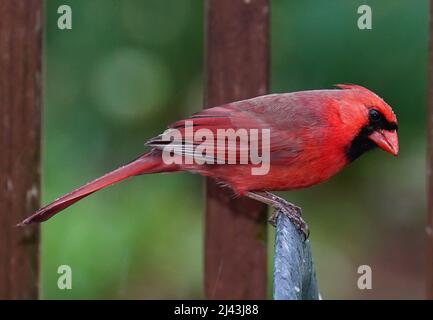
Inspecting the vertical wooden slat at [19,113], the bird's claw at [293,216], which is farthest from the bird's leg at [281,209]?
the vertical wooden slat at [19,113]

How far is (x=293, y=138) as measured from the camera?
296 cm

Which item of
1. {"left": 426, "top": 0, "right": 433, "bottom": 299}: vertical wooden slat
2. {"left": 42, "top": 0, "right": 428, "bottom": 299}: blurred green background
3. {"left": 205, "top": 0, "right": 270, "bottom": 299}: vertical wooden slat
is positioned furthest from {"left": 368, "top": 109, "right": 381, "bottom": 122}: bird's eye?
{"left": 42, "top": 0, "right": 428, "bottom": 299}: blurred green background

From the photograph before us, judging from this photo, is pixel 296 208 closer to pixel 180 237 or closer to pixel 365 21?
pixel 180 237

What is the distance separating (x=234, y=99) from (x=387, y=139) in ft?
1.73

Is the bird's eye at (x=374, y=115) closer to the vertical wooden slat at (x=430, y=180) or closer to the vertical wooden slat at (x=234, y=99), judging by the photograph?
the vertical wooden slat at (x=430, y=180)

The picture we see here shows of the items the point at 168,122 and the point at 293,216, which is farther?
the point at 168,122

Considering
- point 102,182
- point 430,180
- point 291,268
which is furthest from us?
point 430,180

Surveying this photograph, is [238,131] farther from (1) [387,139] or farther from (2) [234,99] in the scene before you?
(1) [387,139]

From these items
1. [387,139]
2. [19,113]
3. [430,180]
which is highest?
[19,113]

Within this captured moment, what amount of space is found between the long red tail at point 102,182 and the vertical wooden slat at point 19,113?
0.21 metres

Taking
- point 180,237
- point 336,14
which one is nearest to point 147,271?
point 180,237

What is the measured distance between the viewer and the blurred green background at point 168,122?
3.44 metres

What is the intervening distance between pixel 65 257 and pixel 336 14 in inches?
57.1

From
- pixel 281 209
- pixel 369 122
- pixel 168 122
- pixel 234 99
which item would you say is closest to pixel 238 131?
pixel 234 99
